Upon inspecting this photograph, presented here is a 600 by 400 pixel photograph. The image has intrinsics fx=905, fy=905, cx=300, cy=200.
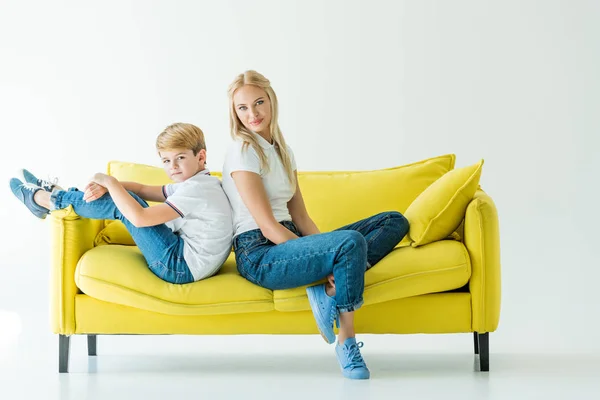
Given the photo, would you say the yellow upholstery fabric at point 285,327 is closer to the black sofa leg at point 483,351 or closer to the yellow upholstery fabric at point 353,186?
the black sofa leg at point 483,351

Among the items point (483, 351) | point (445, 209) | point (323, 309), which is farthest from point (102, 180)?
point (483, 351)

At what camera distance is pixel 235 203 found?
10.9 feet

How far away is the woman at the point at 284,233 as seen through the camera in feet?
10.1

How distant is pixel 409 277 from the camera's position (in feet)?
10.6

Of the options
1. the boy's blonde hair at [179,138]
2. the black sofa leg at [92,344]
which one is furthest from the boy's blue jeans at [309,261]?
the black sofa leg at [92,344]

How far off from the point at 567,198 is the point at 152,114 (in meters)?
2.63

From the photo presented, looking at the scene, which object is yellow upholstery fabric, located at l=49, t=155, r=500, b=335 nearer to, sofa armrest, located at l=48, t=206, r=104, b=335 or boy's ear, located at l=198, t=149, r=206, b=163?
sofa armrest, located at l=48, t=206, r=104, b=335

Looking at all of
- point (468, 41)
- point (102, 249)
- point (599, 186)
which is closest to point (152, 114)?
point (468, 41)

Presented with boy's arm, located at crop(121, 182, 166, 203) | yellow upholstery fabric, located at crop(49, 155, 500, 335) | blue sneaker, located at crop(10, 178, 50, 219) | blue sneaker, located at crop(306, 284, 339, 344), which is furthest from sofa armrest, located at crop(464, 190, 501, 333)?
blue sneaker, located at crop(10, 178, 50, 219)

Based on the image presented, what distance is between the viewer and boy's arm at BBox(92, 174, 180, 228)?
10.4 feet

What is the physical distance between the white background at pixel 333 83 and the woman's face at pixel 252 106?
7.40 ft

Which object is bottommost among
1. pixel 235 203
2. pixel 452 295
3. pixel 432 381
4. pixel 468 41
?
pixel 432 381

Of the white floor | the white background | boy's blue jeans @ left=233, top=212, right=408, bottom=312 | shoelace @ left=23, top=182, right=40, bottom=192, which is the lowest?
the white floor

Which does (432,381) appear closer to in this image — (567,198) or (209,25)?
(567,198)
